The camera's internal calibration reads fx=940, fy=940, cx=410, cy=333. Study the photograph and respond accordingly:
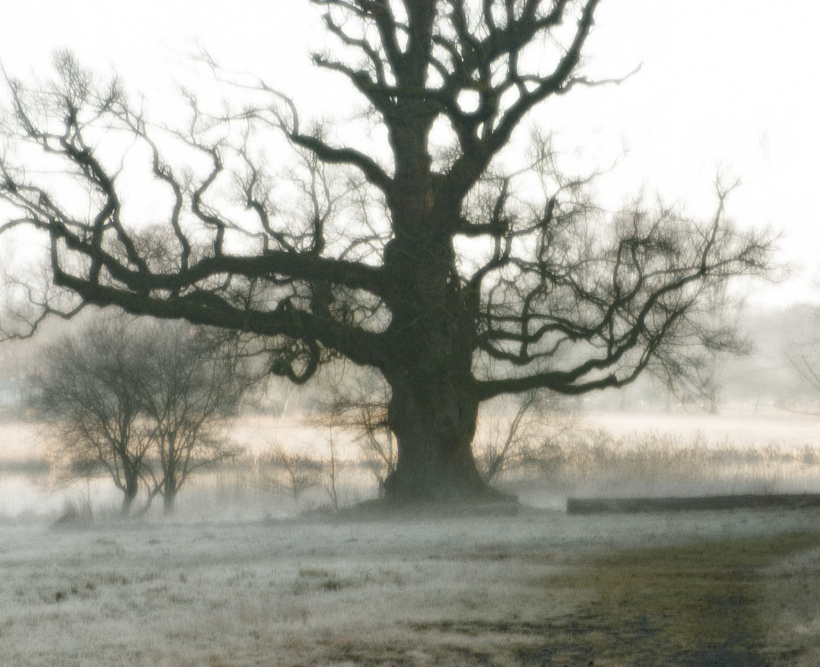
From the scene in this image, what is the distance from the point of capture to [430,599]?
7.98 metres

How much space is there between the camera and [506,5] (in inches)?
643

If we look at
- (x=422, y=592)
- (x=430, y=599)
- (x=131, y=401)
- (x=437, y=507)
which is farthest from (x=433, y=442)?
(x=430, y=599)

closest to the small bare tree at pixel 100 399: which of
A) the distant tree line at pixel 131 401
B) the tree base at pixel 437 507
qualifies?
the distant tree line at pixel 131 401

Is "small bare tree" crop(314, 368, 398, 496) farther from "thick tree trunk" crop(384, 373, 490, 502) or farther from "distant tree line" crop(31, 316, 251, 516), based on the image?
"distant tree line" crop(31, 316, 251, 516)

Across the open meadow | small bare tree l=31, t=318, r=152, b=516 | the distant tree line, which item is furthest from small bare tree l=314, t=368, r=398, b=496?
small bare tree l=31, t=318, r=152, b=516

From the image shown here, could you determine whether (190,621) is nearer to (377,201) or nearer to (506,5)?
(506,5)

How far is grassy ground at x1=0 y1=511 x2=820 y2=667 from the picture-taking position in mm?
6145

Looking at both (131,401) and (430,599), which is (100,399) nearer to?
(131,401)

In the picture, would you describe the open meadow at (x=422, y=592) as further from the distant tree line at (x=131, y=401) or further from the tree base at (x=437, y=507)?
the distant tree line at (x=131, y=401)

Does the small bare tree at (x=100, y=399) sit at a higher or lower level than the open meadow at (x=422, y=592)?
higher

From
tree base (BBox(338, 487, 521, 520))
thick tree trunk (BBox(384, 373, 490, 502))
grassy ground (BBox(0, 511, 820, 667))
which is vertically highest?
thick tree trunk (BBox(384, 373, 490, 502))

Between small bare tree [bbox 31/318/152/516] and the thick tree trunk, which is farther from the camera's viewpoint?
small bare tree [bbox 31/318/152/516]

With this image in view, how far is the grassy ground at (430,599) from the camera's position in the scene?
6145 mm

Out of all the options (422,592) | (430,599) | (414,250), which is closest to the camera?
(430,599)
